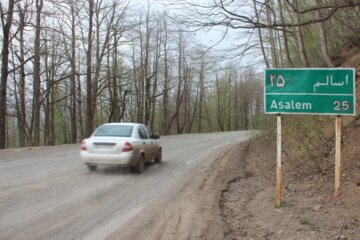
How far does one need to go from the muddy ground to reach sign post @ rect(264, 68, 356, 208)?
1.56 ft

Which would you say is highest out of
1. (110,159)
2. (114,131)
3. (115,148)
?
(114,131)

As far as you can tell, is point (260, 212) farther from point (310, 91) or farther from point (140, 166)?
point (140, 166)

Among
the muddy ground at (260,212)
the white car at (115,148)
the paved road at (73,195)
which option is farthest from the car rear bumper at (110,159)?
the muddy ground at (260,212)

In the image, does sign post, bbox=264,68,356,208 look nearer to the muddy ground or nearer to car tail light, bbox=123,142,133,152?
the muddy ground

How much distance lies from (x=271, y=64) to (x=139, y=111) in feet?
118

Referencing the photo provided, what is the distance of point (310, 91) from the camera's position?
761 cm

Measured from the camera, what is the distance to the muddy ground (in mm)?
6238

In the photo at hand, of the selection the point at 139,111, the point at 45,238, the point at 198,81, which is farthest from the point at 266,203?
the point at 198,81

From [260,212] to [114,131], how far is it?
7377 millimetres

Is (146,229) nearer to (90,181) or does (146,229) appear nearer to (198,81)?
(90,181)

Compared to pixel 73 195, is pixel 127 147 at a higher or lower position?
higher

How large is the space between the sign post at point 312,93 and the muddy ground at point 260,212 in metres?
0.48

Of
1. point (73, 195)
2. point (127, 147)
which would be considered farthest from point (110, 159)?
point (73, 195)

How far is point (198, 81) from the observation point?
7794 cm
